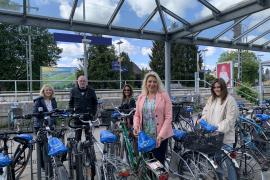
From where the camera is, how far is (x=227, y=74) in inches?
527

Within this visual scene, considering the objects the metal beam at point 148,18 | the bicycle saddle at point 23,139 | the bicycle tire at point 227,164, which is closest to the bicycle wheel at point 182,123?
the metal beam at point 148,18

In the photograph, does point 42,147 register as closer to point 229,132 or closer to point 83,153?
point 83,153

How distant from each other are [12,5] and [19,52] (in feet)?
127

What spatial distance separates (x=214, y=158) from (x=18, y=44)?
4311cm

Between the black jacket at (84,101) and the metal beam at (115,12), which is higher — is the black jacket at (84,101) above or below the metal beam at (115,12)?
below

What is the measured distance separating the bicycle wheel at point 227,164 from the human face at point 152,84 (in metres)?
1.06

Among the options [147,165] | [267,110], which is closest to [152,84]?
[147,165]

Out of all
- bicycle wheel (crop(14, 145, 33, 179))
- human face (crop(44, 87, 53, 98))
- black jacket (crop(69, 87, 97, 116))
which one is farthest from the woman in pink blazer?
human face (crop(44, 87, 53, 98))

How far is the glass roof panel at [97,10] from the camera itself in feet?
25.2

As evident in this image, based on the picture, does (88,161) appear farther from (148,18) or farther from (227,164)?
(148,18)

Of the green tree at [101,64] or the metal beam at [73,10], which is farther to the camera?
the green tree at [101,64]

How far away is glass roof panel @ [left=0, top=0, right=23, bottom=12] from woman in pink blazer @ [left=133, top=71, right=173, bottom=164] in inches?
154

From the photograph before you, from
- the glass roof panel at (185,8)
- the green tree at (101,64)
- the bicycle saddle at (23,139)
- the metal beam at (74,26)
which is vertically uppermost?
the green tree at (101,64)

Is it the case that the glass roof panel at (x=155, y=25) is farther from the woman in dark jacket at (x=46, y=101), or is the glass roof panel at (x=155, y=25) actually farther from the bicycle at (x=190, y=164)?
the bicycle at (x=190, y=164)
